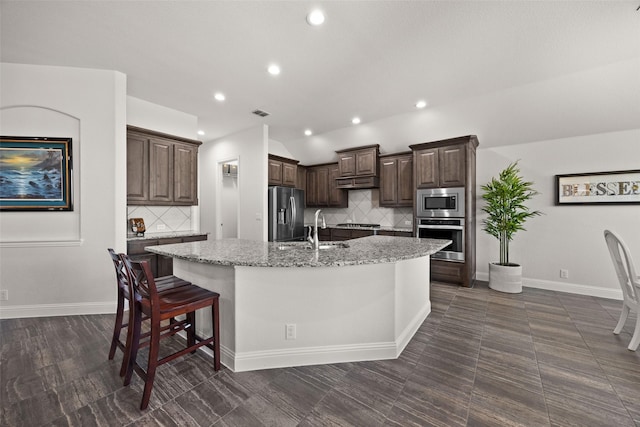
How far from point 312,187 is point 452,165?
315cm

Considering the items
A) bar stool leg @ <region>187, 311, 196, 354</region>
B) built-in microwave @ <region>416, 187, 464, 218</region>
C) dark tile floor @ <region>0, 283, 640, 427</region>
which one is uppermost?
built-in microwave @ <region>416, 187, 464, 218</region>

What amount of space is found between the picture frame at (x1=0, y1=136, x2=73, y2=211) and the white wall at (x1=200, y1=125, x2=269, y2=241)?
8.41 feet

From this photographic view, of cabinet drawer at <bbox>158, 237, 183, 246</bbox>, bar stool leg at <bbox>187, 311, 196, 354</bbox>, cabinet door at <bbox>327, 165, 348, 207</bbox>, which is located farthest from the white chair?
cabinet drawer at <bbox>158, 237, 183, 246</bbox>

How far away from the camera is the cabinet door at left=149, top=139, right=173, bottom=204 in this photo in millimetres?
3793

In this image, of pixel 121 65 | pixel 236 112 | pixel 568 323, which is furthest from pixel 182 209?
pixel 568 323

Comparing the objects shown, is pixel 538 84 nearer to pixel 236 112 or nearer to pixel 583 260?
pixel 583 260

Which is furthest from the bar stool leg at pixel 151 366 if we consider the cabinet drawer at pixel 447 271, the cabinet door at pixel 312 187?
the cabinet door at pixel 312 187

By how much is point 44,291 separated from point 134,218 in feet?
4.23

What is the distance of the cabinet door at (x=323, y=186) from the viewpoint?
6047mm

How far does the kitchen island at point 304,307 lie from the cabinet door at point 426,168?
248 cm

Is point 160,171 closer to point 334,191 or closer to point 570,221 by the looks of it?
point 334,191

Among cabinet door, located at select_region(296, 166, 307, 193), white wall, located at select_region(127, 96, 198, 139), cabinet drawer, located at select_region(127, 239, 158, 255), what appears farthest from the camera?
cabinet door, located at select_region(296, 166, 307, 193)

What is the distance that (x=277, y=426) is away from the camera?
145cm

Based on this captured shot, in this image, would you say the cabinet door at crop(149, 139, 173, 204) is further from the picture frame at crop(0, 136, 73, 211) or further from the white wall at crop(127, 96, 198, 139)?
the picture frame at crop(0, 136, 73, 211)
